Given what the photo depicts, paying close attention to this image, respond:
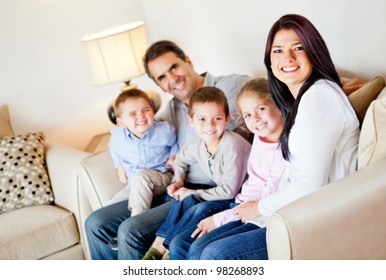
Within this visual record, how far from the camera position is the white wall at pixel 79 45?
2.37m

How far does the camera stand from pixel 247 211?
1578 mm

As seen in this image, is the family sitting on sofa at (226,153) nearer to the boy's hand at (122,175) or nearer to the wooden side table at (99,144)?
the boy's hand at (122,175)

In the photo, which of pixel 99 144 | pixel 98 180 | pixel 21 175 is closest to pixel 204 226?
pixel 98 180

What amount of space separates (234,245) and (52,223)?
114cm

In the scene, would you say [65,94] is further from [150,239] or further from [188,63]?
[150,239]

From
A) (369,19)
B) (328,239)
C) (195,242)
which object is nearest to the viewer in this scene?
(328,239)

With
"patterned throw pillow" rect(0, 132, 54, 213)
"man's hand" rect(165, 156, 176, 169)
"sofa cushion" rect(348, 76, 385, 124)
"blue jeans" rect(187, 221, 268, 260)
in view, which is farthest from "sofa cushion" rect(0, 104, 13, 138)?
"sofa cushion" rect(348, 76, 385, 124)

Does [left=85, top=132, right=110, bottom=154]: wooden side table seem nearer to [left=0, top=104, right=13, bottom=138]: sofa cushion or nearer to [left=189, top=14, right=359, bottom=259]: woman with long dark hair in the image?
[left=0, top=104, right=13, bottom=138]: sofa cushion

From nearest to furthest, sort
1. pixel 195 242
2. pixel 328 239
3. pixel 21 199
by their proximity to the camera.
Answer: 1. pixel 328 239
2. pixel 195 242
3. pixel 21 199

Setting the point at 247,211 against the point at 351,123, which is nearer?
the point at 351,123

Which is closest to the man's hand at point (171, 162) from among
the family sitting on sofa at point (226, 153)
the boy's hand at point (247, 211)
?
the family sitting on sofa at point (226, 153)

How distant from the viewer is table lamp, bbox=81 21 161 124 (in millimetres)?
2500
